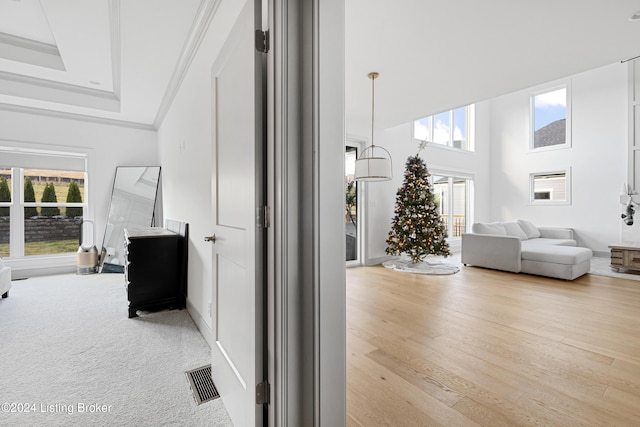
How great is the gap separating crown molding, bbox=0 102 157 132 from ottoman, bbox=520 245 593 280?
683 centimetres

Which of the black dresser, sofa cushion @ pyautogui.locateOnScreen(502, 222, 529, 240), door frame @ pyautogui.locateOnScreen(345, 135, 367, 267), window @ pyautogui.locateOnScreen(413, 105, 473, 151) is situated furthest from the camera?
window @ pyautogui.locateOnScreen(413, 105, 473, 151)

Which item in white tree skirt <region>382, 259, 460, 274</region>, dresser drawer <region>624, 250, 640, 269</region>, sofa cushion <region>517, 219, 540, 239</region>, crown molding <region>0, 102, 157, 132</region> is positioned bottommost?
white tree skirt <region>382, 259, 460, 274</region>

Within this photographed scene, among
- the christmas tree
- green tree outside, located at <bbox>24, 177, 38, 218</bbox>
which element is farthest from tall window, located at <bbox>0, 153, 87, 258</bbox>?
the christmas tree

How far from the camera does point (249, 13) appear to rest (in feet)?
4.33

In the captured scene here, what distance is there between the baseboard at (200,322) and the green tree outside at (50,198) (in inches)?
138

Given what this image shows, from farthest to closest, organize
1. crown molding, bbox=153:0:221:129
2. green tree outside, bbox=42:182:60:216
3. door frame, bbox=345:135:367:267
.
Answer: door frame, bbox=345:135:367:267
green tree outside, bbox=42:182:60:216
crown molding, bbox=153:0:221:129

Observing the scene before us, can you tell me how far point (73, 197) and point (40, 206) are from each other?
0.43 meters

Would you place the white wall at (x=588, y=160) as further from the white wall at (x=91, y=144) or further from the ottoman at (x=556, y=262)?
the white wall at (x=91, y=144)

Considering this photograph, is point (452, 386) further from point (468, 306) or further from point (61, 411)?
point (61, 411)

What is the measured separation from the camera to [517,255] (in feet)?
15.5

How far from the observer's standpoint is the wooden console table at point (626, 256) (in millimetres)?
4664

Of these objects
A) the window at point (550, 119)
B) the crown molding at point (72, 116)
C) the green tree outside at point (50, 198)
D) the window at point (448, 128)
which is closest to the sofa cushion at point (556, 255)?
the window at point (448, 128)

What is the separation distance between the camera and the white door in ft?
4.17

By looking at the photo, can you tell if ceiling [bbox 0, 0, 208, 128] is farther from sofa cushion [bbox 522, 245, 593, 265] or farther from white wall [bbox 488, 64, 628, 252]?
white wall [bbox 488, 64, 628, 252]
